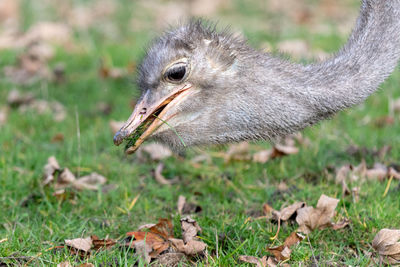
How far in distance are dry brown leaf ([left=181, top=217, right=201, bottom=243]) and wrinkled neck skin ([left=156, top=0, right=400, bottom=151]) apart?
0.73 metres

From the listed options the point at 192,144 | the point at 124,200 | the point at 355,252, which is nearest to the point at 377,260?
the point at 355,252

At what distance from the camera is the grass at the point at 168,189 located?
3857mm

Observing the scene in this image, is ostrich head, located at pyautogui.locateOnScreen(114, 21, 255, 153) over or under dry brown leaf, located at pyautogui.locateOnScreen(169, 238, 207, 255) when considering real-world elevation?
over

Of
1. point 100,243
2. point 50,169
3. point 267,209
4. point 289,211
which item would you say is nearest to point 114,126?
point 50,169

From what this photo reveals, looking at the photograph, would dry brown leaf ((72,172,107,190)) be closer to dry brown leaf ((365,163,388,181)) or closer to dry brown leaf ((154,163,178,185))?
dry brown leaf ((154,163,178,185))

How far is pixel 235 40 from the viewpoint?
3.59m

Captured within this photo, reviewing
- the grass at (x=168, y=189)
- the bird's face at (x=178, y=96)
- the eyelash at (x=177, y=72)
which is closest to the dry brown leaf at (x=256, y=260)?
the grass at (x=168, y=189)

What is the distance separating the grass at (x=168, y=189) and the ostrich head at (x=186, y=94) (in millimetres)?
697

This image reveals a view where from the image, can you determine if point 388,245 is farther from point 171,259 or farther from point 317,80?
point 171,259

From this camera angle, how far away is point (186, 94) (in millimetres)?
3324

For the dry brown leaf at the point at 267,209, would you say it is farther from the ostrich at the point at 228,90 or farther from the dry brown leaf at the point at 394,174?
the dry brown leaf at the point at 394,174

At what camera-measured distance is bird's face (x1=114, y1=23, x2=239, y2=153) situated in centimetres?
328

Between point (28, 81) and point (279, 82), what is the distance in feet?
14.7

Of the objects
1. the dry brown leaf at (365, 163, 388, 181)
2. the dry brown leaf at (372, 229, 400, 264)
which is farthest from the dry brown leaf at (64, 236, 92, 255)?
the dry brown leaf at (365, 163, 388, 181)
